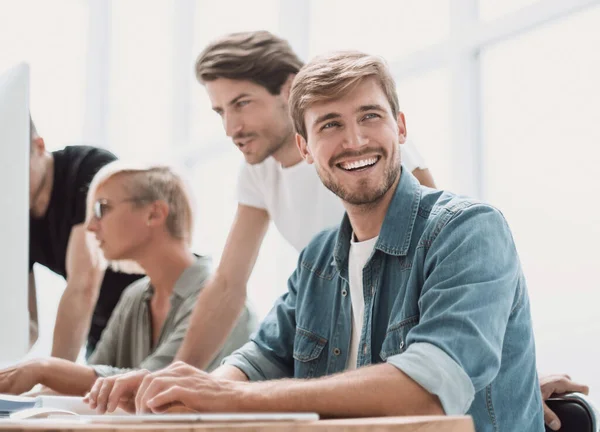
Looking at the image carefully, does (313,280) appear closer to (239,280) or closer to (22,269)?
(22,269)

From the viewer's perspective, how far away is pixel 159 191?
2.64 meters

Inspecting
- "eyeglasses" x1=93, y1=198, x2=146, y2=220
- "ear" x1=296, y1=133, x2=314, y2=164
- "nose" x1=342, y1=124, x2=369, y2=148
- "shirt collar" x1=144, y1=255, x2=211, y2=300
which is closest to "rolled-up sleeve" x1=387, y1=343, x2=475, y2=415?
"nose" x1=342, y1=124, x2=369, y2=148

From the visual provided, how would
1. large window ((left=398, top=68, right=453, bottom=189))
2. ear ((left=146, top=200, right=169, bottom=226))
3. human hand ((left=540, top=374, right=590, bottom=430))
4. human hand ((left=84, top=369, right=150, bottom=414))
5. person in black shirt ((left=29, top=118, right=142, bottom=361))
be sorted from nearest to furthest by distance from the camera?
human hand ((left=84, top=369, right=150, bottom=414)), human hand ((left=540, top=374, right=590, bottom=430)), large window ((left=398, top=68, right=453, bottom=189)), ear ((left=146, top=200, right=169, bottom=226)), person in black shirt ((left=29, top=118, right=142, bottom=361))

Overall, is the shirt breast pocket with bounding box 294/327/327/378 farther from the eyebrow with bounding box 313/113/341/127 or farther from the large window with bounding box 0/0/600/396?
the large window with bounding box 0/0/600/396

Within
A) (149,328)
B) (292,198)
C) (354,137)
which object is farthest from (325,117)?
(149,328)

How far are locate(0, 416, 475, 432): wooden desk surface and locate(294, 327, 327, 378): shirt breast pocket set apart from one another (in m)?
0.64

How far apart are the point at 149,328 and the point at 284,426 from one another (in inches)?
72.6

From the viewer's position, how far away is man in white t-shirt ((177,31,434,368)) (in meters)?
2.16

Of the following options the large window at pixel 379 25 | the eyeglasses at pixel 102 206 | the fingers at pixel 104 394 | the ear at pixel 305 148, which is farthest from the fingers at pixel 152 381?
the eyeglasses at pixel 102 206

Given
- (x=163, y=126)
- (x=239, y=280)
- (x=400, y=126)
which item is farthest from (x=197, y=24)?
(x=400, y=126)

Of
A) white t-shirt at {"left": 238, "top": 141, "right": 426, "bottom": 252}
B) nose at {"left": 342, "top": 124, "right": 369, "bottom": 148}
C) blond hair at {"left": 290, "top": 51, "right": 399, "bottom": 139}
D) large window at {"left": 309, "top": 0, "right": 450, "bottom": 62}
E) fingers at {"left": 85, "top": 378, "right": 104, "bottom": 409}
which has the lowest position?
fingers at {"left": 85, "top": 378, "right": 104, "bottom": 409}

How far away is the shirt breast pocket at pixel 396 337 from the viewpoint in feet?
3.81

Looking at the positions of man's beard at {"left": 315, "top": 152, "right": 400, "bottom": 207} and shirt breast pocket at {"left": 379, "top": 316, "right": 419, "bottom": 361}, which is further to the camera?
man's beard at {"left": 315, "top": 152, "right": 400, "bottom": 207}

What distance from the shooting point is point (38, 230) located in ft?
9.68
